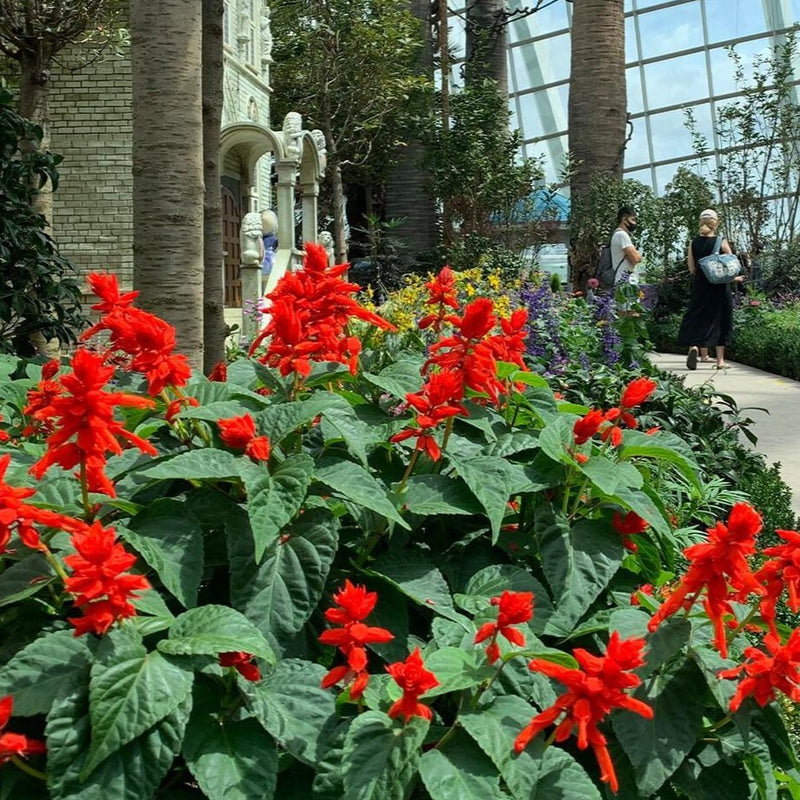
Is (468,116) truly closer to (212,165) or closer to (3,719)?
(212,165)

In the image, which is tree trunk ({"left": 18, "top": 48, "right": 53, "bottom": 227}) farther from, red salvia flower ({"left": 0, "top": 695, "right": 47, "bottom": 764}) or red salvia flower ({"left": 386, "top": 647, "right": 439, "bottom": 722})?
red salvia flower ({"left": 386, "top": 647, "right": 439, "bottom": 722})

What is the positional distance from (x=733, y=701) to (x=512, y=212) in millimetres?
16723

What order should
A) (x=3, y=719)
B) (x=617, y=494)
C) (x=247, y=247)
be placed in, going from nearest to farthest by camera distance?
1. (x=3, y=719)
2. (x=617, y=494)
3. (x=247, y=247)

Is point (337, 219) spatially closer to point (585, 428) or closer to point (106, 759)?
point (585, 428)

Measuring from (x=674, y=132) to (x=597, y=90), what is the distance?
16649 mm

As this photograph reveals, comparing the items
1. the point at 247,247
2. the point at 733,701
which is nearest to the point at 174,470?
the point at 733,701

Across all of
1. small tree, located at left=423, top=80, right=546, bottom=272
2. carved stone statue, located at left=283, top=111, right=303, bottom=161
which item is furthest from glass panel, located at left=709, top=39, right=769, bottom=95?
carved stone statue, located at left=283, top=111, right=303, bottom=161

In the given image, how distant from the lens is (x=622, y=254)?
1048 cm

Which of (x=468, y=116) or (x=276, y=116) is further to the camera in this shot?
(x=276, y=116)

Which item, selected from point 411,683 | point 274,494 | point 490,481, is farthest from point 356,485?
point 411,683

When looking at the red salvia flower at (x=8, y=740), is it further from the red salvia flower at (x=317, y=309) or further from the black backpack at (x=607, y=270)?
the black backpack at (x=607, y=270)

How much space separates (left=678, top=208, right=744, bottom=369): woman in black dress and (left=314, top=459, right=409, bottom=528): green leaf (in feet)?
33.3

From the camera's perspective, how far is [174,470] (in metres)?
1.30

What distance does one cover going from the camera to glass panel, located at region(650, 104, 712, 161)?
2917 centimetres
